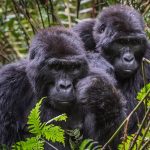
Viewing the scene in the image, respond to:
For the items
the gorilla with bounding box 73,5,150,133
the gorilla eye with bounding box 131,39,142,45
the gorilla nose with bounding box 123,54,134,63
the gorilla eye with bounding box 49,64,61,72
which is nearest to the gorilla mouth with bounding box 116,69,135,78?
the gorilla with bounding box 73,5,150,133

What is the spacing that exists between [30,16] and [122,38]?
1636 millimetres

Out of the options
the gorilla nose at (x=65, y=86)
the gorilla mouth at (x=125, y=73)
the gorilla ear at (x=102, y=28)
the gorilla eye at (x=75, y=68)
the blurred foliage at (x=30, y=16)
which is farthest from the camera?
the blurred foliage at (x=30, y=16)

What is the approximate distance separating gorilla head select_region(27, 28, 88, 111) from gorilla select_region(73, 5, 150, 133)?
76cm

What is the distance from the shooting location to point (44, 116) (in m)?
5.13

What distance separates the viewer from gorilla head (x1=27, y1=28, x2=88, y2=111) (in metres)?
4.86

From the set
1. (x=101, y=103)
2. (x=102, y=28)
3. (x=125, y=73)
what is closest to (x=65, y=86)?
(x=101, y=103)

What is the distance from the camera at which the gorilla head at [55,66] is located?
15.9ft

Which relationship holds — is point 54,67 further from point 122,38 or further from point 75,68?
point 122,38

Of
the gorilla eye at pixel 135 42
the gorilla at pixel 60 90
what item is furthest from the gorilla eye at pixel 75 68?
the gorilla eye at pixel 135 42

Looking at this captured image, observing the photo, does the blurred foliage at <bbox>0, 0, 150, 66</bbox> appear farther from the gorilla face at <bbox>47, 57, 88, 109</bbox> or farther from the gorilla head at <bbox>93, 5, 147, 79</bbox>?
the gorilla face at <bbox>47, 57, 88, 109</bbox>

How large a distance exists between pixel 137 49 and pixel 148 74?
13.7 inches

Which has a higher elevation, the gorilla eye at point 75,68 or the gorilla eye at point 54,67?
the gorilla eye at point 54,67

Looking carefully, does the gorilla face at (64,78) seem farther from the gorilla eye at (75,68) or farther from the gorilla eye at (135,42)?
the gorilla eye at (135,42)

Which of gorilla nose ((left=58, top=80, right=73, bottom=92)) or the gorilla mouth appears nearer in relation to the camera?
gorilla nose ((left=58, top=80, right=73, bottom=92))
